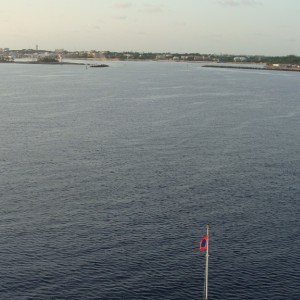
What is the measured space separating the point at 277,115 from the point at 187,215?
9692cm

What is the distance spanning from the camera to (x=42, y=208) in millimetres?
70312

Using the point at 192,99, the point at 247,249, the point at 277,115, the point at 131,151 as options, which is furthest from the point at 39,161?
the point at 192,99

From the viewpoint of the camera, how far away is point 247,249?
5950 centimetres

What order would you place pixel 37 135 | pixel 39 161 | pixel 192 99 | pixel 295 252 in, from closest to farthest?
pixel 295 252
pixel 39 161
pixel 37 135
pixel 192 99

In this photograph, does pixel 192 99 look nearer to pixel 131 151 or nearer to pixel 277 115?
pixel 277 115

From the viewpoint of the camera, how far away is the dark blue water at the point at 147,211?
5234 cm

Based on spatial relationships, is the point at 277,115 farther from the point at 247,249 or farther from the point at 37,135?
the point at 247,249

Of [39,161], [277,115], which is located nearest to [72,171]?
[39,161]

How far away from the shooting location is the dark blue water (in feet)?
172

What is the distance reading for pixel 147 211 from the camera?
229 feet

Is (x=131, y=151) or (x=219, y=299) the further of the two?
(x=131, y=151)

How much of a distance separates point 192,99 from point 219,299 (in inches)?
6040

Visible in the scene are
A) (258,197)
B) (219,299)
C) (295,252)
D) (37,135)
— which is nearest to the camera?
(219,299)

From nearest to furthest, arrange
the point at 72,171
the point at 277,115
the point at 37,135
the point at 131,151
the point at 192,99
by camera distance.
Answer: the point at 72,171, the point at 131,151, the point at 37,135, the point at 277,115, the point at 192,99
